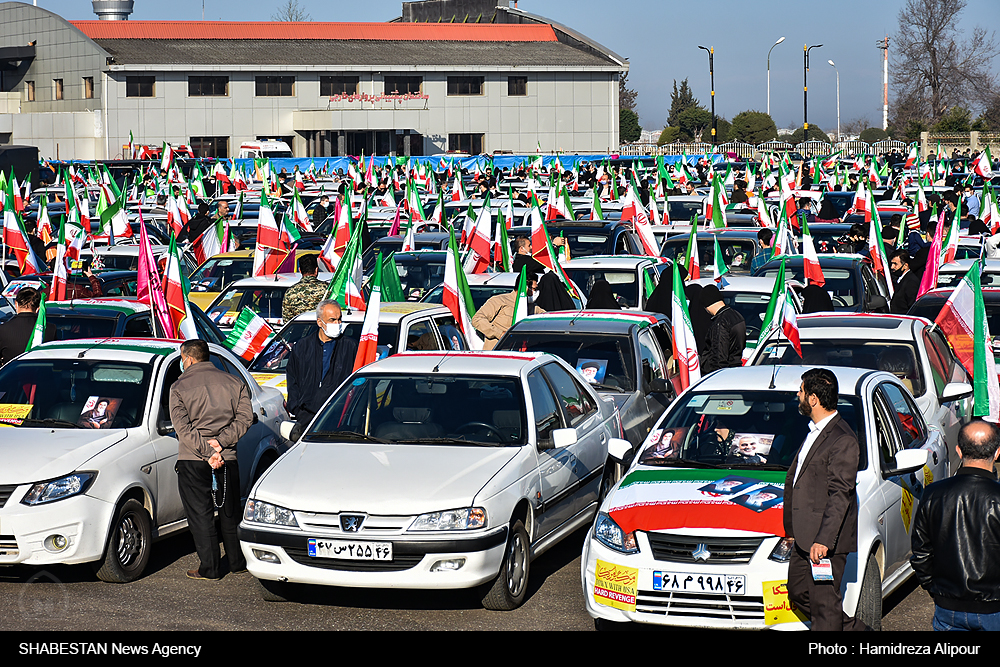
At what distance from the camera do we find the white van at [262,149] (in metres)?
60.1

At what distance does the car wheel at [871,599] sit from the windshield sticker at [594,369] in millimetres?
4221

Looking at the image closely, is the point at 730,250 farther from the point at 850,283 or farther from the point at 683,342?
the point at 683,342

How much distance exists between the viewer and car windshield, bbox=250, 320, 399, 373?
11.7 meters

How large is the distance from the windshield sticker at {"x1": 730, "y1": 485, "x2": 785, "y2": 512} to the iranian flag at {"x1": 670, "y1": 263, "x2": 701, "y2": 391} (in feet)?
15.4

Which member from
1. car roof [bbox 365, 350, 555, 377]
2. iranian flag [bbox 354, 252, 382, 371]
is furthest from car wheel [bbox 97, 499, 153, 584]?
iranian flag [bbox 354, 252, 382, 371]

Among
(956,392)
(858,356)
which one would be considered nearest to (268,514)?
(956,392)

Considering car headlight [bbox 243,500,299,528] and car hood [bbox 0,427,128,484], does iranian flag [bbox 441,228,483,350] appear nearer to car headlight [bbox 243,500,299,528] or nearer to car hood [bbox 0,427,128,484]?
car hood [bbox 0,427,128,484]

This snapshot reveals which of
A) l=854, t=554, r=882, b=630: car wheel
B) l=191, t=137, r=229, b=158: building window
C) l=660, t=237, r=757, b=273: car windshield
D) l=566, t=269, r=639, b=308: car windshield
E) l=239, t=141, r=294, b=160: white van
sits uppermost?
l=191, t=137, r=229, b=158: building window

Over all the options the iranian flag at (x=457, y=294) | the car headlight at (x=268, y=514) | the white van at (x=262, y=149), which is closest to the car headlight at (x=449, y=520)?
the car headlight at (x=268, y=514)

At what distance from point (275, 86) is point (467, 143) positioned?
11.8m

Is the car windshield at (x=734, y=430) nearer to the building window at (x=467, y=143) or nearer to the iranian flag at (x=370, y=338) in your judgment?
the iranian flag at (x=370, y=338)

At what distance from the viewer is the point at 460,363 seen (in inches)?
353
